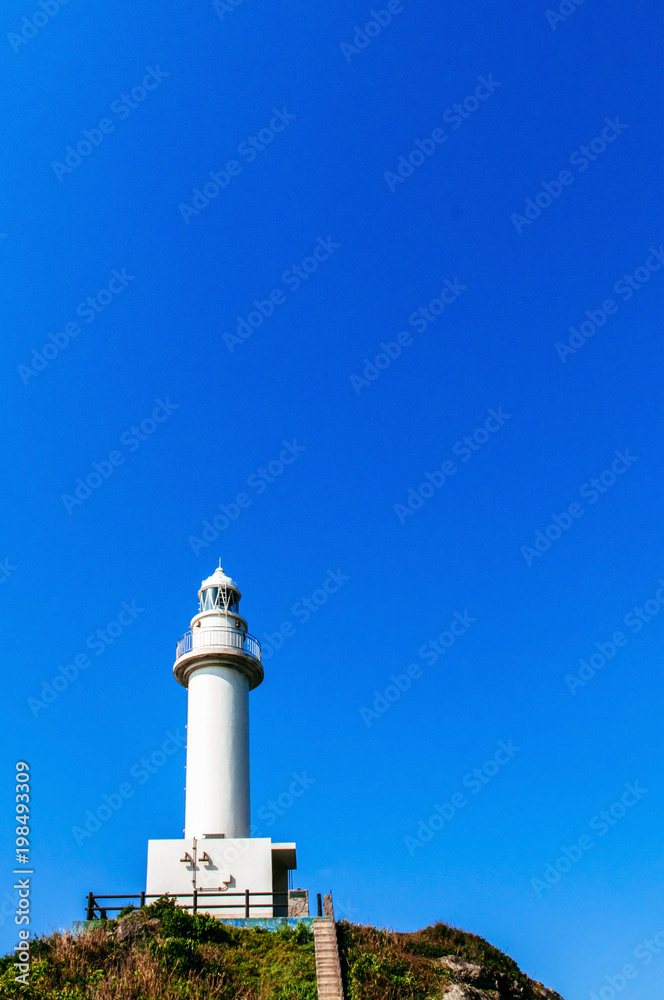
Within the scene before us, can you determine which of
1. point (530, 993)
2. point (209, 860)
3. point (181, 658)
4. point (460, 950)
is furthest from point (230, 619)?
point (530, 993)

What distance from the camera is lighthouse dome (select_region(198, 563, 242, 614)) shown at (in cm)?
3469

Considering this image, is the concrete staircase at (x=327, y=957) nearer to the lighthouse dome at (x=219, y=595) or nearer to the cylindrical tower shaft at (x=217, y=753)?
the cylindrical tower shaft at (x=217, y=753)

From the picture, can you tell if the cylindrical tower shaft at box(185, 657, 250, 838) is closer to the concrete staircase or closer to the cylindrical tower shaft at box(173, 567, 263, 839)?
the cylindrical tower shaft at box(173, 567, 263, 839)

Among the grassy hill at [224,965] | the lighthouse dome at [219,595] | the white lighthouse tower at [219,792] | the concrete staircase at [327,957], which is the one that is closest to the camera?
the grassy hill at [224,965]

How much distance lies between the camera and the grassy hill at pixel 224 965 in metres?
20.0

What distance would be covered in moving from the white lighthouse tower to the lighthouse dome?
1.7 inches

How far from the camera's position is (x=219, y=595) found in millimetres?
34812

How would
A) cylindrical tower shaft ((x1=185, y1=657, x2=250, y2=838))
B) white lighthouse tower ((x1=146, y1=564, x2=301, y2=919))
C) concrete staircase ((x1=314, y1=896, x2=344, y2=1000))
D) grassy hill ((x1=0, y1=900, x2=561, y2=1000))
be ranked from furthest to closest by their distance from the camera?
1. cylindrical tower shaft ((x1=185, y1=657, x2=250, y2=838))
2. white lighthouse tower ((x1=146, y1=564, x2=301, y2=919))
3. concrete staircase ((x1=314, y1=896, x2=344, y2=1000))
4. grassy hill ((x1=0, y1=900, x2=561, y2=1000))

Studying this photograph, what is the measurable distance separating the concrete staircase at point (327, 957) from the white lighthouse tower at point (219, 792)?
2.61 meters

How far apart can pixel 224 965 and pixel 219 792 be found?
8503 mm

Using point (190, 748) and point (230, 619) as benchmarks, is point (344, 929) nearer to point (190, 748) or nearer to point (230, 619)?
point (190, 748)

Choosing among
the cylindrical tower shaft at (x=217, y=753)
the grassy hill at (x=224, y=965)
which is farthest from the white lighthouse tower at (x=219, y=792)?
the grassy hill at (x=224, y=965)

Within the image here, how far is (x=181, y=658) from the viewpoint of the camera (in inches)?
1297

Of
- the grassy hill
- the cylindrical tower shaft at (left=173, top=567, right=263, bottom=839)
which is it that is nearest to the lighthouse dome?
the cylindrical tower shaft at (left=173, top=567, right=263, bottom=839)
